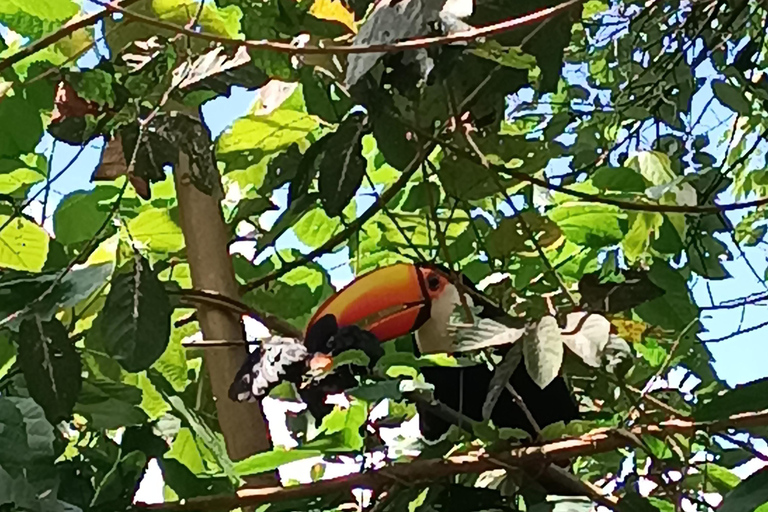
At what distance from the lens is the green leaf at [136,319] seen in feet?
1.99

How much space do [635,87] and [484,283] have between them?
14.6 inches

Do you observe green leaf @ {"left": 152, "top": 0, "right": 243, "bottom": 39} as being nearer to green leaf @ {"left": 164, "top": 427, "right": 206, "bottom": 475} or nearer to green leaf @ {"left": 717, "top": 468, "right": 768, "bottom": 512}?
green leaf @ {"left": 164, "top": 427, "right": 206, "bottom": 475}

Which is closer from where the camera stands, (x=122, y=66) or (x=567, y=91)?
(x=122, y=66)

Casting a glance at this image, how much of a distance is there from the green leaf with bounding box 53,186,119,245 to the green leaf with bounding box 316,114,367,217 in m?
0.25

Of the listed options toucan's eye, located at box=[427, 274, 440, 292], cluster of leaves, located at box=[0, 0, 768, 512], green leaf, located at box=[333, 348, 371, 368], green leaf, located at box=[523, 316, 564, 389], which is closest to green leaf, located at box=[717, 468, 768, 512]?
cluster of leaves, located at box=[0, 0, 768, 512]

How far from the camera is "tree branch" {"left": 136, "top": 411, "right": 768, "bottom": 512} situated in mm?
548

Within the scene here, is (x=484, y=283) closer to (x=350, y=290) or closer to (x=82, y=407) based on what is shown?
(x=350, y=290)

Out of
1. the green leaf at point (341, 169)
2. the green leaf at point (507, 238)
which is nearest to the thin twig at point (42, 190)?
the green leaf at point (341, 169)

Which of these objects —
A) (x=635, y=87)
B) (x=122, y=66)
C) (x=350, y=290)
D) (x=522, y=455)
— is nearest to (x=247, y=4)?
(x=122, y=66)

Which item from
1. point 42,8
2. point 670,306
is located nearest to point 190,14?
point 42,8

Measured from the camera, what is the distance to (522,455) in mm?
564

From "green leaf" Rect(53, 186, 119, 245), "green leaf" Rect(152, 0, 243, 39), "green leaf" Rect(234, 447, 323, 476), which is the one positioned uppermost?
"green leaf" Rect(152, 0, 243, 39)

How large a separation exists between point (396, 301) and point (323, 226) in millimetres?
122

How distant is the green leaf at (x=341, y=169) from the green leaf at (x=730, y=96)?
51 centimetres
